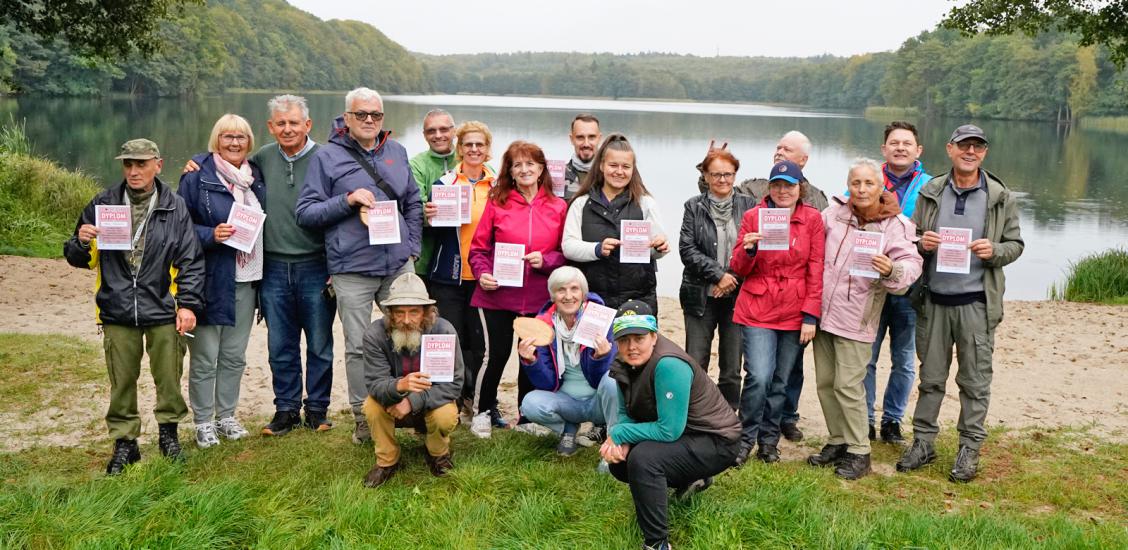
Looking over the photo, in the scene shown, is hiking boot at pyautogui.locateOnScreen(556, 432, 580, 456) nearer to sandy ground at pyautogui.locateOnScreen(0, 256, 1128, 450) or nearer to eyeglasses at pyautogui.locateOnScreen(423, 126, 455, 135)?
sandy ground at pyautogui.locateOnScreen(0, 256, 1128, 450)

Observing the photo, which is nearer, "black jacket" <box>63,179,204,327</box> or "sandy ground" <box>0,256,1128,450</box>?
"black jacket" <box>63,179,204,327</box>

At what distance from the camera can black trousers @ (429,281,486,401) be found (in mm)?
6520

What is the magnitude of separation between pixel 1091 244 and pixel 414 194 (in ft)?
69.3

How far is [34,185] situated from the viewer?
16.5m

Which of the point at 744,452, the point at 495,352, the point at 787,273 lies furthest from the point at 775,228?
the point at 495,352

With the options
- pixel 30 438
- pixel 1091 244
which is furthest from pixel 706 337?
pixel 1091 244

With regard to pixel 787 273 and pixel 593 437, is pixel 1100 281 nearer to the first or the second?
pixel 787 273

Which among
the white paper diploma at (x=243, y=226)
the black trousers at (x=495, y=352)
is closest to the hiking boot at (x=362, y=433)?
the black trousers at (x=495, y=352)

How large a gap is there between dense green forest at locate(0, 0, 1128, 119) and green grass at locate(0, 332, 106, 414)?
24.4 ft

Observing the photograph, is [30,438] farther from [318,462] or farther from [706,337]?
[706,337]

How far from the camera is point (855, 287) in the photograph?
225 inches

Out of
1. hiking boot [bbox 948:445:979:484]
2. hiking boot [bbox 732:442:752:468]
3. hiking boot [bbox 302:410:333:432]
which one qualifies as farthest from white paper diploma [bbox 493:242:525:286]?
hiking boot [bbox 948:445:979:484]

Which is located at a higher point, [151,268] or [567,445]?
[151,268]

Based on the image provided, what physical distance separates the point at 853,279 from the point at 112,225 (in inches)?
178
